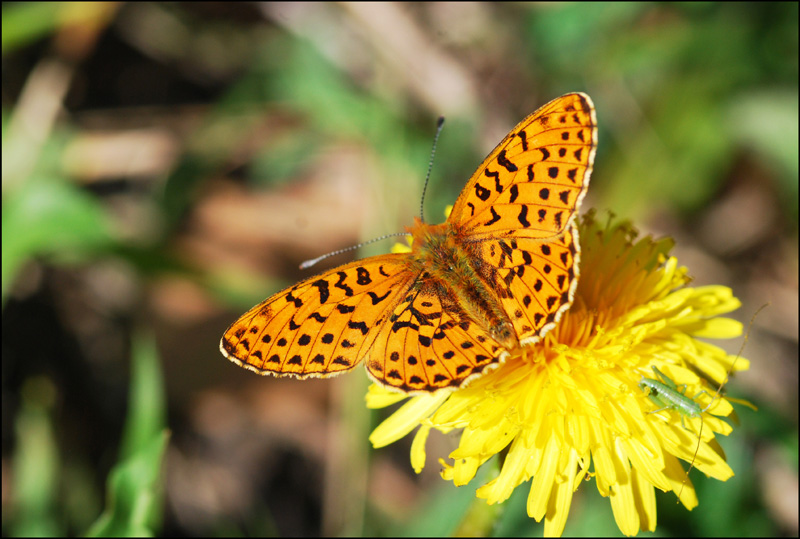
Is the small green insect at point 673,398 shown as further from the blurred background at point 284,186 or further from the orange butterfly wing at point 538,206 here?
the blurred background at point 284,186

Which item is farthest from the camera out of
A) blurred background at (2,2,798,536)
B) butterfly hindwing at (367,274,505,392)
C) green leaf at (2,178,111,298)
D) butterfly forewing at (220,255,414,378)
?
blurred background at (2,2,798,536)

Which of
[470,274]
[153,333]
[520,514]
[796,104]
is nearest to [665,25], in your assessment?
[796,104]

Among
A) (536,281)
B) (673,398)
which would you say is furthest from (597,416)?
(536,281)

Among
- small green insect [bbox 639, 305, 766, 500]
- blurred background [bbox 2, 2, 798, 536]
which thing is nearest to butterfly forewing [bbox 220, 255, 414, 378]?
small green insect [bbox 639, 305, 766, 500]

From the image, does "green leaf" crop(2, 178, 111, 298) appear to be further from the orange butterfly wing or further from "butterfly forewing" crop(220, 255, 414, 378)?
the orange butterfly wing

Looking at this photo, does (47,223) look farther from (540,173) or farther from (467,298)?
(540,173)

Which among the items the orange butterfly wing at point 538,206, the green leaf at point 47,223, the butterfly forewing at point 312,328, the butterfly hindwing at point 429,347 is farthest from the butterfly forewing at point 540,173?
the green leaf at point 47,223

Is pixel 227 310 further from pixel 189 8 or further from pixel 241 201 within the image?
pixel 189 8
